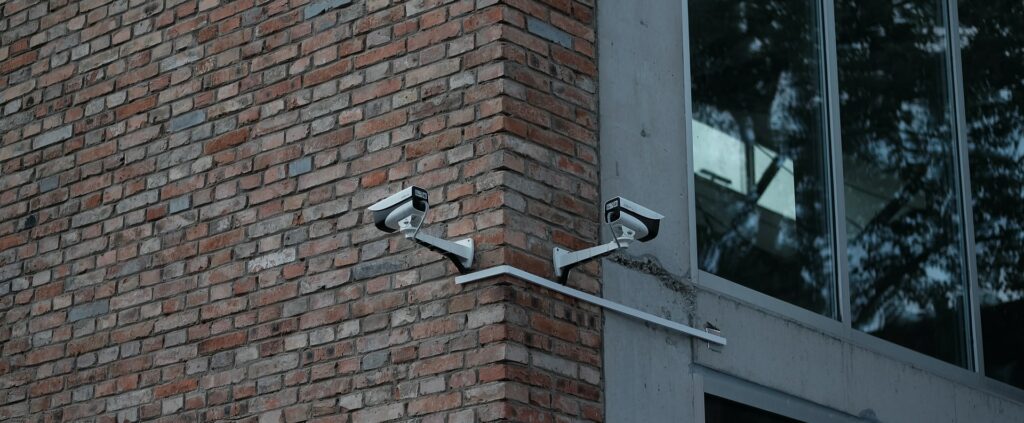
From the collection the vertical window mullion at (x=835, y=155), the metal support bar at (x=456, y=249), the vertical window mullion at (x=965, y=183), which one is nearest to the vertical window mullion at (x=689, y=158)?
the vertical window mullion at (x=835, y=155)

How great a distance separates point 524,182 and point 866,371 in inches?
95.4

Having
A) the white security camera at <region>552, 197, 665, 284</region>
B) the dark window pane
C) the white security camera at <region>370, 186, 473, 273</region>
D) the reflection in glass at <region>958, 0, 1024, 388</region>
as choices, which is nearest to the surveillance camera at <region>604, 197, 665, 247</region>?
the white security camera at <region>552, 197, 665, 284</region>

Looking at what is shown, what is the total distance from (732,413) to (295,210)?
2.13 m

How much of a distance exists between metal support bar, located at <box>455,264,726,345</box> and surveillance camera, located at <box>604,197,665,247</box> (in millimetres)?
371

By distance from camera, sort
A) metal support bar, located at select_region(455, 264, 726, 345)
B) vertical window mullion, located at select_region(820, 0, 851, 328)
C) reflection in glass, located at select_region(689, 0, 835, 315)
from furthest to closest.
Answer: vertical window mullion, located at select_region(820, 0, 851, 328) < reflection in glass, located at select_region(689, 0, 835, 315) < metal support bar, located at select_region(455, 264, 726, 345)

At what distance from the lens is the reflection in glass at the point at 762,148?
24.3 ft

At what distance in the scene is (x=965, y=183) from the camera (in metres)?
9.07

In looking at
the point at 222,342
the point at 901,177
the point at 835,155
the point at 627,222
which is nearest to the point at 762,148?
the point at 835,155

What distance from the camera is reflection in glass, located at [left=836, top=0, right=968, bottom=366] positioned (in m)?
8.34

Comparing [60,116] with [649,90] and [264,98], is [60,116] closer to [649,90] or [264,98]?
[264,98]

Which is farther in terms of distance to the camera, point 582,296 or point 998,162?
point 998,162

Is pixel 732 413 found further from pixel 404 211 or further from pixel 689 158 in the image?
pixel 404 211

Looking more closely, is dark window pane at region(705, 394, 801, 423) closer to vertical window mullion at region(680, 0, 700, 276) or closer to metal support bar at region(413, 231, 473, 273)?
vertical window mullion at region(680, 0, 700, 276)

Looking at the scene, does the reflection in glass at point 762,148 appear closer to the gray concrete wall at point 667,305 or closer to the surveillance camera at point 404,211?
the gray concrete wall at point 667,305
